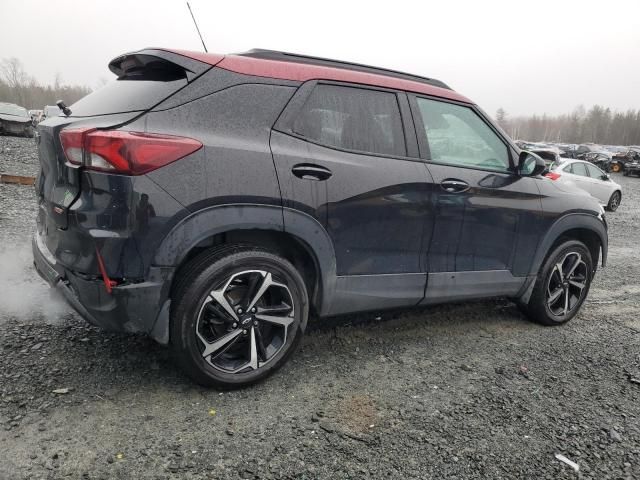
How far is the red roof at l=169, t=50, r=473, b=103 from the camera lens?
2629 mm

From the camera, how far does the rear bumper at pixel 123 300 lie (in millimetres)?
2354

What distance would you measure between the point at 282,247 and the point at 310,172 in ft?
1.55

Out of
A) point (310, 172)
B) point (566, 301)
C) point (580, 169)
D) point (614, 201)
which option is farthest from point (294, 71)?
point (614, 201)

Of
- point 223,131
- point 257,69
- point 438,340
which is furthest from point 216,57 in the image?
point 438,340

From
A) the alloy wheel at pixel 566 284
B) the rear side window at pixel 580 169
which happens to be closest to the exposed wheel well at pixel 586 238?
the alloy wheel at pixel 566 284

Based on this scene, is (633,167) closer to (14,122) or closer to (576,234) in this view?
(576,234)

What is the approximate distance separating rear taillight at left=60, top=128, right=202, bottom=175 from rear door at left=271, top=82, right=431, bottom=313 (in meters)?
0.56

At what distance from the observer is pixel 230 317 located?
2.60m

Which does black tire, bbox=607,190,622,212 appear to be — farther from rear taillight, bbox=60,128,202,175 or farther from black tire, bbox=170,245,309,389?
rear taillight, bbox=60,128,202,175

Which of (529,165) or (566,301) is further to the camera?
(566,301)

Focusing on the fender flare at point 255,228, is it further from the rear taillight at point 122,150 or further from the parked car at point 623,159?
the parked car at point 623,159

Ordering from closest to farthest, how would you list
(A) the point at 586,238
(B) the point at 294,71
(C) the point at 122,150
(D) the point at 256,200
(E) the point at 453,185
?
1. (C) the point at 122,150
2. (D) the point at 256,200
3. (B) the point at 294,71
4. (E) the point at 453,185
5. (A) the point at 586,238

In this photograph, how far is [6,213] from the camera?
265 inches

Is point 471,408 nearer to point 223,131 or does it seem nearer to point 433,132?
point 433,132
